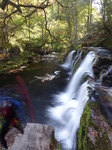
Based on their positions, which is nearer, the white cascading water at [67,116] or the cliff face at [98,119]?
the cliff face at [98,119]

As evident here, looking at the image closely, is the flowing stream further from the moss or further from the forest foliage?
the forest foliage

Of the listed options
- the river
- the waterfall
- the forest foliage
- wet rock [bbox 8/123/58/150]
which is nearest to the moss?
the river

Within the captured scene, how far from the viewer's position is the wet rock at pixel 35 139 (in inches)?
143

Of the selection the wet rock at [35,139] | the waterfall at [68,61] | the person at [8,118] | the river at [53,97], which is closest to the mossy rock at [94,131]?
the river at [53,97]

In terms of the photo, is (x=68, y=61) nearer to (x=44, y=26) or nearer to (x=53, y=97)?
(x=44, y=26)

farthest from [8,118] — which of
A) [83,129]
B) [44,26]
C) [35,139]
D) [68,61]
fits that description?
[44,26]

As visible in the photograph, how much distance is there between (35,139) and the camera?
12.8ft

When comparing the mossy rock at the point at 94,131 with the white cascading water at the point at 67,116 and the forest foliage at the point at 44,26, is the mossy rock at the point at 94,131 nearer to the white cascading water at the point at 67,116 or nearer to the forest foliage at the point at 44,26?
the white cascading water at the point at 67,116

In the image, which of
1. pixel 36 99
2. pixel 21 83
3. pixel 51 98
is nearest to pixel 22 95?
pixel 36 99

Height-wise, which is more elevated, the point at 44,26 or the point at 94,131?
the point at 44,26

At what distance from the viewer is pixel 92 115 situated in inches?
196

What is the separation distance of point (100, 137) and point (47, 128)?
1.70 meters

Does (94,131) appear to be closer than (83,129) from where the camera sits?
Yes

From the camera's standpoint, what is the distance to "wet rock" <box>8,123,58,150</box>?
3.64 metres
